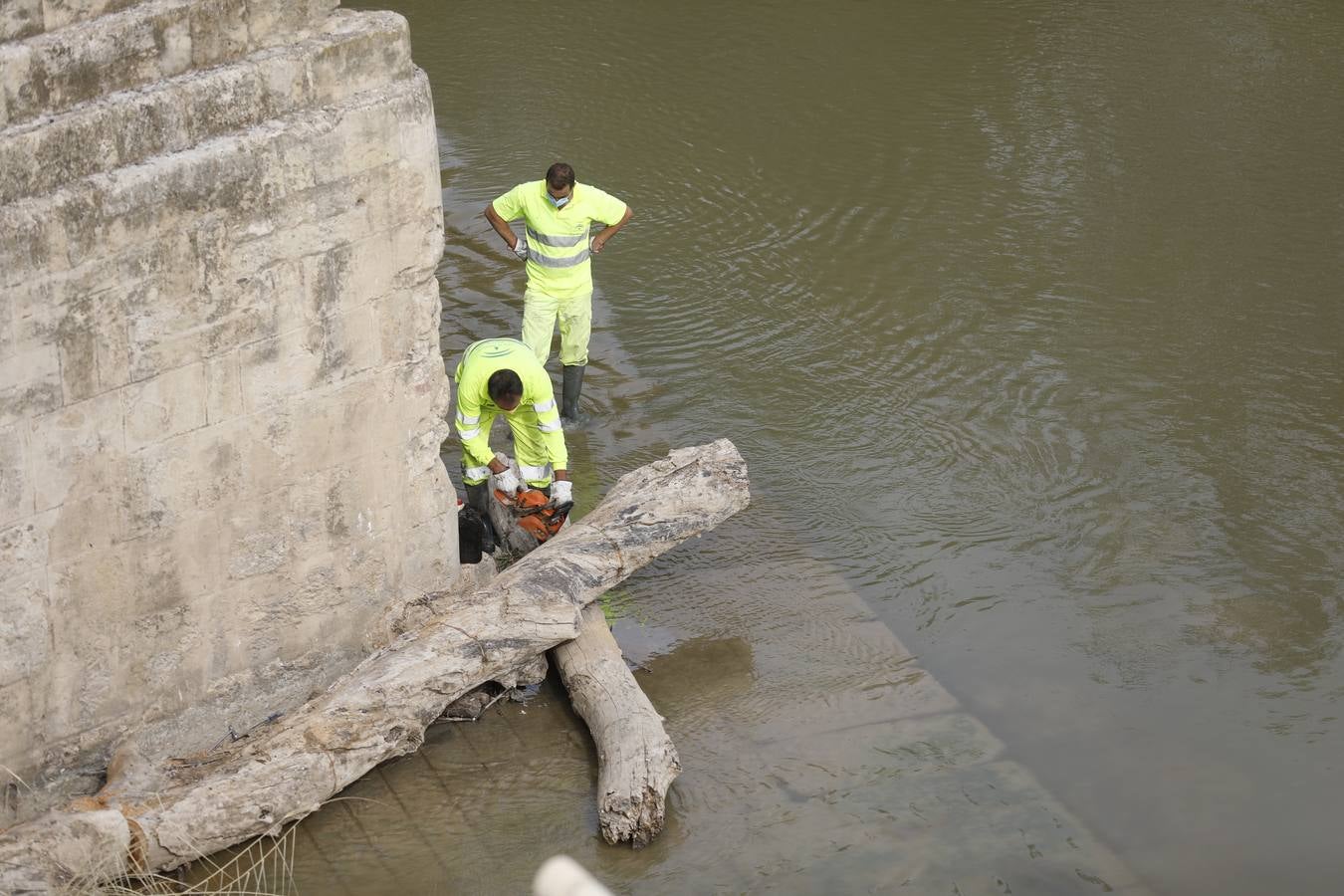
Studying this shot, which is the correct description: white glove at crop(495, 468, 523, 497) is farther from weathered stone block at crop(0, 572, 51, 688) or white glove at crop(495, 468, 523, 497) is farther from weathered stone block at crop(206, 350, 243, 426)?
weathered stone block at crop(0, 572, 51, 688)

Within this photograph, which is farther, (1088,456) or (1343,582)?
(1088,456)

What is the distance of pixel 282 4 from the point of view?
593cm

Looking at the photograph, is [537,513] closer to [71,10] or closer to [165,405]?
[165,405]

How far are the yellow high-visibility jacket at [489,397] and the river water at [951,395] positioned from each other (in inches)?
37.5

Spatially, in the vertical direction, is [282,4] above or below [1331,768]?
above

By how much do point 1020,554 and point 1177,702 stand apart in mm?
1306

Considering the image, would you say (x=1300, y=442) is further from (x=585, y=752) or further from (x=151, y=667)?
(x=151, y=667)

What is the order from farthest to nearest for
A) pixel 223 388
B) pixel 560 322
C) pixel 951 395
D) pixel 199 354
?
pixel 951 395, pixel 560 322, pixel 223 388, pixel 199 354

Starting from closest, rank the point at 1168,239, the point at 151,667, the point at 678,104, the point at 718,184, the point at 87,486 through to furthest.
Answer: the point at 87,486
the point at 151,667
the point at 1168,239
the point at 718,184
the point at 678,104

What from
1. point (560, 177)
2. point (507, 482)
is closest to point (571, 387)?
point (560, 177)

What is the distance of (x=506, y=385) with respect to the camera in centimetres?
737

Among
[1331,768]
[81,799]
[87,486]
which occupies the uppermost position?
[87,486]

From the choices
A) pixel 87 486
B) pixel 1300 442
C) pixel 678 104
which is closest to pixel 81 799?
pixel 87 486

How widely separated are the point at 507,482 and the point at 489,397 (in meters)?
0.49
